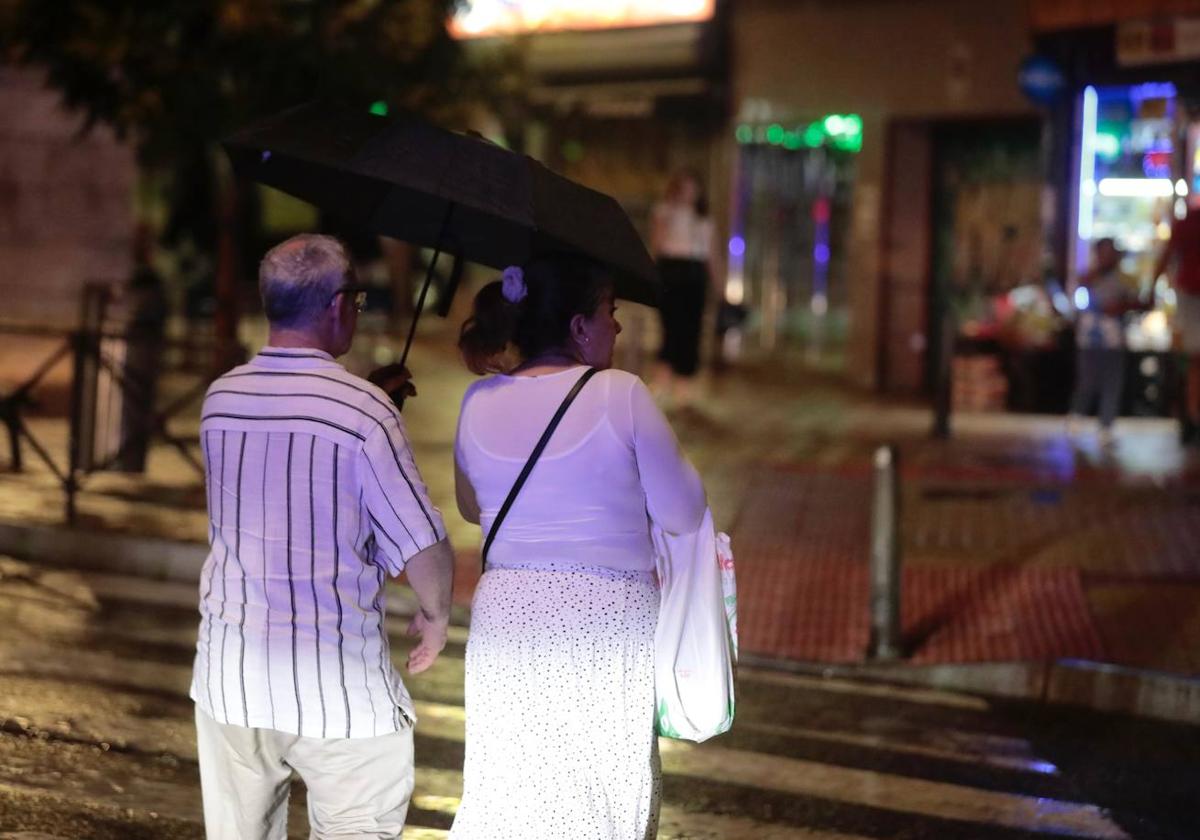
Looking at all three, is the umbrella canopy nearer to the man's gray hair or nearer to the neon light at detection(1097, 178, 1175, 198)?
the man's gray hair

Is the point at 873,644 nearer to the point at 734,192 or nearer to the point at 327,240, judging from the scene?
the point at 327,240

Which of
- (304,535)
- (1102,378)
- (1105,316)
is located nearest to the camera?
(304,535)

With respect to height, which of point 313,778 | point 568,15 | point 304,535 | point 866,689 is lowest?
point 866,689

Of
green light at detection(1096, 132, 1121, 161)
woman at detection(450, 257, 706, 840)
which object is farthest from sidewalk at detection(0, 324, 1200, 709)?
woman at detection(450, 257, 706, 840)

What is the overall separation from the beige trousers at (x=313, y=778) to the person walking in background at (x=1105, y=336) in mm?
11643

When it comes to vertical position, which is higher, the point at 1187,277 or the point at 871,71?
the point at 871,71

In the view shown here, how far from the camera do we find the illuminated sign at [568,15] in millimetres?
20141

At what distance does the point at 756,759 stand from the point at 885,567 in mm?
1877

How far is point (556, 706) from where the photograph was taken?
3846mm

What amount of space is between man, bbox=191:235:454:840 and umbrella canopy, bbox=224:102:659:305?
38 cm

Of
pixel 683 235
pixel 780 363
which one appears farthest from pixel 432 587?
pixel 780 363

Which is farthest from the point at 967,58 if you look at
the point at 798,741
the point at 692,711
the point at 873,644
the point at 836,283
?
the point at 692,711

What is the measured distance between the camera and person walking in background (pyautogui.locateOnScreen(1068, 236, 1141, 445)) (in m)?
14.5

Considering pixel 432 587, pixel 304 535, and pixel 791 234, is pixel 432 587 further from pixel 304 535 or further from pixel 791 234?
pixel 791 234
